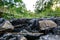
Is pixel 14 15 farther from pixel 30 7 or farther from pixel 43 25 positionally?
pixel 43 25

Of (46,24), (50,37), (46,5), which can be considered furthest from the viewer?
(46,5)

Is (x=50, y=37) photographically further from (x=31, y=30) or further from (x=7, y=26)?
(x=7, y=26)

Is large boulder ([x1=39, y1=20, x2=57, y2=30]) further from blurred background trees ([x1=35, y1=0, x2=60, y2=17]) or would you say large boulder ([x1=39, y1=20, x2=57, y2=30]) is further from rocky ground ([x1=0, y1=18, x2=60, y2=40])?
blurred background trees ([x1=35, y1=0, x2=60, y2=17])

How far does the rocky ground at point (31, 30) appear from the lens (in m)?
2.54

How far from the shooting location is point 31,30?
9.09 feet

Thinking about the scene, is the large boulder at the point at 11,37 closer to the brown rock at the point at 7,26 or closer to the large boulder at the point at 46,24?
the brown rock at the point at 7,26

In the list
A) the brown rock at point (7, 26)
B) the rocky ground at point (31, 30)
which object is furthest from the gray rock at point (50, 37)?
the brown rock at point (7, 26)

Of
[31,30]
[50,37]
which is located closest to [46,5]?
[31,30]

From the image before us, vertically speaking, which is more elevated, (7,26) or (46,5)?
(7,26)

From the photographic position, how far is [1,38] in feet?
8.37

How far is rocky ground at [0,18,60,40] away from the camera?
254cm

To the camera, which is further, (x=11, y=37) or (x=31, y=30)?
(x=31, y=30)

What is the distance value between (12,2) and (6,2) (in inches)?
8.2

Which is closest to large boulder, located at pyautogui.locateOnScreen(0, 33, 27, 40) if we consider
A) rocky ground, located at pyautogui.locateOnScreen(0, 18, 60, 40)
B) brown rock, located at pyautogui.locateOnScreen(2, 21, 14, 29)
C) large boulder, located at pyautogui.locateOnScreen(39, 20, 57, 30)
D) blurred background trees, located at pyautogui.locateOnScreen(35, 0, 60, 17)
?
rocky ground, located at pyautogui.locateOnScreen(0, 18, 60, 40)
